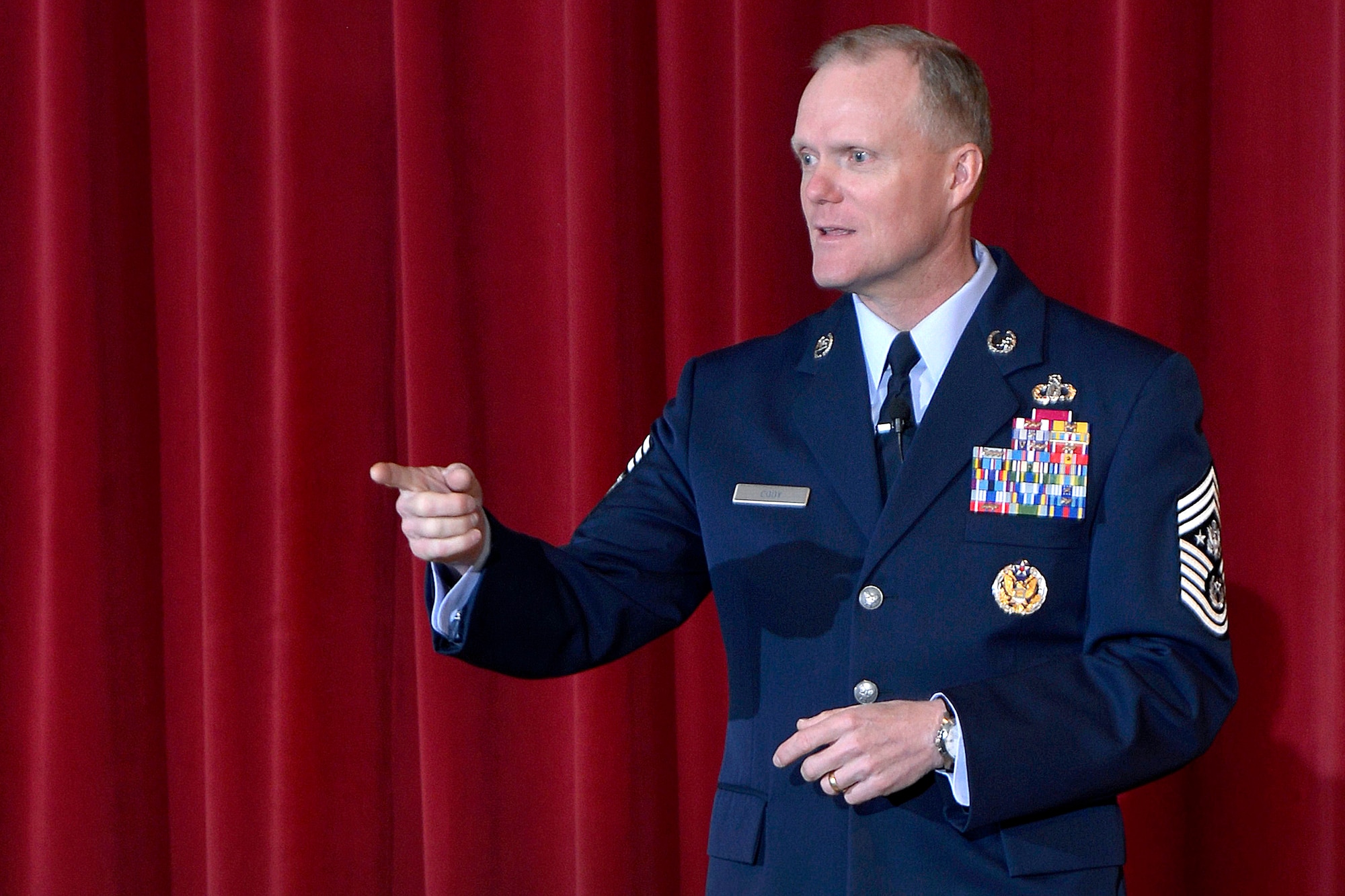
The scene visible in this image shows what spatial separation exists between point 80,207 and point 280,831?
103 cm

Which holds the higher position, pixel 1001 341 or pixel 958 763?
pixel 1001 341

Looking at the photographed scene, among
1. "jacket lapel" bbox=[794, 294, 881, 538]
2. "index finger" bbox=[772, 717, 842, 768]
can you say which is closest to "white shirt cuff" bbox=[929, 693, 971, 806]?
"index finger" bbox=[772, 717, 842, 768]

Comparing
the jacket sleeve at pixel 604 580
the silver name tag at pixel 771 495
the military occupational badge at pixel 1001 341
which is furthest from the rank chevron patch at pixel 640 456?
the military occupational badge at pixel 1001 341

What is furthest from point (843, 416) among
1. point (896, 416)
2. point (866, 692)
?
point (866, 692)

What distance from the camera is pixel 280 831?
2285 mm

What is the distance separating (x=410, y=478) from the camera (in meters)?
1.22

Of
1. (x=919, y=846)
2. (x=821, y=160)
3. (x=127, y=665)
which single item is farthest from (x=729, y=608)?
(x=127, y=665)

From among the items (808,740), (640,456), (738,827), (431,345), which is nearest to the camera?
(808,740)

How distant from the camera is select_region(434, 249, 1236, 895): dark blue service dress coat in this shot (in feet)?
4.08

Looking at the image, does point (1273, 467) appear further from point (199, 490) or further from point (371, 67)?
point (199, 490)

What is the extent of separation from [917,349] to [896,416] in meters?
0.08

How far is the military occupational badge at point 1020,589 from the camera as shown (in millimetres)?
1334

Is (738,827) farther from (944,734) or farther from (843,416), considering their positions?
(843,416)

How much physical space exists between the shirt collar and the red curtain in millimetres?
537
